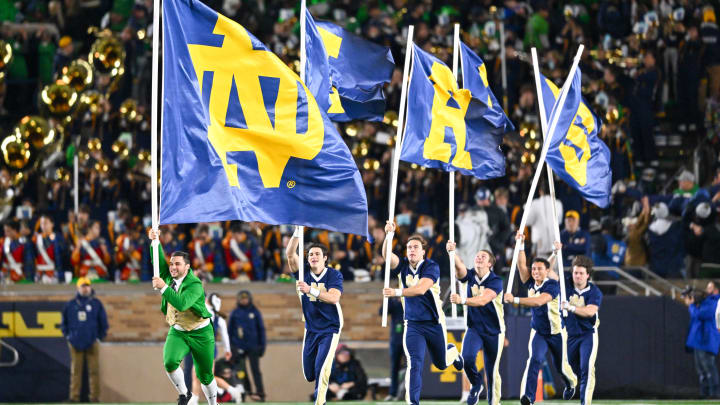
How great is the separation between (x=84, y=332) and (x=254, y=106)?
946 cm

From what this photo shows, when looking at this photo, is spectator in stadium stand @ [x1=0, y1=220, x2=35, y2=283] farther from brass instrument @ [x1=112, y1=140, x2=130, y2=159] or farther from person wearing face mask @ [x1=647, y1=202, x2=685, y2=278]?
person wearing face mask @ [x1=647, y1=202, x2=685, y2=278]

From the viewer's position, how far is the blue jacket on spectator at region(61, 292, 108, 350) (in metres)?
22.7

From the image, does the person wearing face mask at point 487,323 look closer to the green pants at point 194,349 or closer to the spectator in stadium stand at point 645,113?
the green pants at point 194,349

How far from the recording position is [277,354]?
23953 mm

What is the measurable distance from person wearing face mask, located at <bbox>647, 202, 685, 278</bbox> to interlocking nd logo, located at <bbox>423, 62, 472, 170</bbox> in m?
6.08

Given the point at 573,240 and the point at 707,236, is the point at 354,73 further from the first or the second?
the point at 707,236

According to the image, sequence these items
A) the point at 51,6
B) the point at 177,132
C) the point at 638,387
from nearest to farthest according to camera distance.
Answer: the point at 177,132
the point at 638,387
the point at 51,6

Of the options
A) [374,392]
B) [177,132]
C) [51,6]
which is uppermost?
[51,6]

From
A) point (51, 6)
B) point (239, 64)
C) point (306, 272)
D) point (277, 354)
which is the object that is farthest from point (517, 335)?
point (51, 6)

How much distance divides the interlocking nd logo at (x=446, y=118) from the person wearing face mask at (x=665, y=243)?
6.08 metres

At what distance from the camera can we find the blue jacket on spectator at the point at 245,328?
22.5 m

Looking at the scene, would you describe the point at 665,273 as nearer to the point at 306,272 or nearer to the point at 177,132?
the point at 306,272

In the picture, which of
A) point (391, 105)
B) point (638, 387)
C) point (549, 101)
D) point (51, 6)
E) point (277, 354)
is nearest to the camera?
point (549, 101)

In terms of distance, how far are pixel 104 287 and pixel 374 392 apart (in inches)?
198
